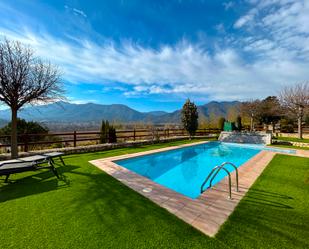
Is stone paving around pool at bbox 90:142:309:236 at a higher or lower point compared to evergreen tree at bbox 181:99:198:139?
lower

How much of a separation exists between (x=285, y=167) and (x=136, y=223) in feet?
19.6

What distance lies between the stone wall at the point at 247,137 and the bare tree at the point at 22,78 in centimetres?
1395

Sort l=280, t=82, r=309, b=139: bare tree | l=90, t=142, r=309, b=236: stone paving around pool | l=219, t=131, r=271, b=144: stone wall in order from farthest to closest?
l=280, t=82, r=309, b=139: bare tree → l=219, t=131, r=271, b=144: stone wall → l=90, t=142, r=309, b=236: stone paving around pool

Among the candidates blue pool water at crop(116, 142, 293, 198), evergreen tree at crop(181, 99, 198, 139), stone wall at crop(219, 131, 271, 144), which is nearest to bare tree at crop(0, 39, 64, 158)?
blue pool water at crop(116, 142, 293, 198)

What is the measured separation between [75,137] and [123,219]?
726 centimetres

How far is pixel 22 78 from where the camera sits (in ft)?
18.9

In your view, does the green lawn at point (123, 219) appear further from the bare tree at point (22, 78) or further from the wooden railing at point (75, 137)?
the wooden railing at point (75, 137)

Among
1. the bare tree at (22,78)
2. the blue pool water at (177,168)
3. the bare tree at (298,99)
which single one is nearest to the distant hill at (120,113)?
the bare tree at (298,99)

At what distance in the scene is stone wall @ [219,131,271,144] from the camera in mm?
13144

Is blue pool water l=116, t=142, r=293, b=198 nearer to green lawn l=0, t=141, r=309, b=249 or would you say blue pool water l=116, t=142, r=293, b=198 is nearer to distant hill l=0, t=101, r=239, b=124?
green lawn l=0, t=141, r=309, b=249

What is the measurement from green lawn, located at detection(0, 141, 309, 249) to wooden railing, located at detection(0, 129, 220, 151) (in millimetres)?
3825

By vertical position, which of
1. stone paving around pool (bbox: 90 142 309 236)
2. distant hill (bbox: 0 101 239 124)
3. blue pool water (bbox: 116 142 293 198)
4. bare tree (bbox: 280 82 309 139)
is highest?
distant hill (bbox: 0 101 239 124)

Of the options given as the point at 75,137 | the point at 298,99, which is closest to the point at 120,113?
the point at 298,99

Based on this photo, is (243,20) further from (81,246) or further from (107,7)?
(81,246)
